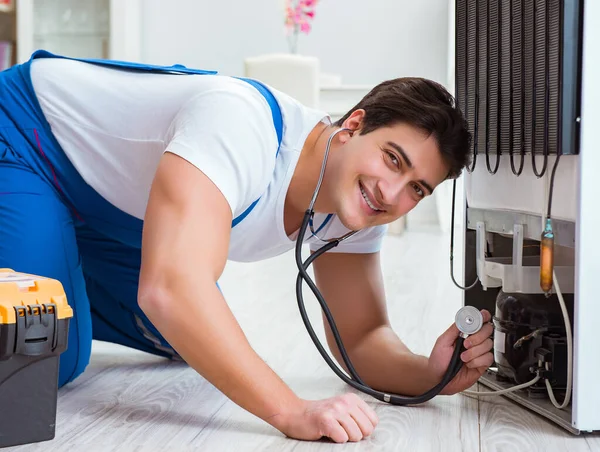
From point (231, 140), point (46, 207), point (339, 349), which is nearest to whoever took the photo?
point (231, 140)

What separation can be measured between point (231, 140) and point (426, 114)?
1.02 feet

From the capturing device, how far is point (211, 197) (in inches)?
44.8

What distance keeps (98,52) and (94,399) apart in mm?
4107

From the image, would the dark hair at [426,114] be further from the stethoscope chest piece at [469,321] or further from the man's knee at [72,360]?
the man's knee at [72,360]

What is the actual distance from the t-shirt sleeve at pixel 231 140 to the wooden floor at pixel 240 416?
0.32 metres

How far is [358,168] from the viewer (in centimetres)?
129

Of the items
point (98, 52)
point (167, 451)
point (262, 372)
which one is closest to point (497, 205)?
point (262, 372)

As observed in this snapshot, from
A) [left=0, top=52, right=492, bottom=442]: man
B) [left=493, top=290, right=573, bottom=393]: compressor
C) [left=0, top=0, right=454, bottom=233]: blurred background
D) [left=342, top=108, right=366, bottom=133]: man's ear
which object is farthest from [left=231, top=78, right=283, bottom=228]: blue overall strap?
[left=0, top=0, right=454, bottom=233]: blurred background

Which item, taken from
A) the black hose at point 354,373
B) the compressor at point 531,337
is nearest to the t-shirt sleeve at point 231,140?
the black hose at point 354,373

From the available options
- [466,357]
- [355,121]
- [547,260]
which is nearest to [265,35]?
[355,121]

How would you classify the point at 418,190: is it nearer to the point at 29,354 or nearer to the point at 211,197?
the point at 211,197

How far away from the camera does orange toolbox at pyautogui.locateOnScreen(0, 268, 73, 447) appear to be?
1.05m

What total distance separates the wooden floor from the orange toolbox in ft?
0.21

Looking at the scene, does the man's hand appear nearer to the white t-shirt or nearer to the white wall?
the white t-shirt
